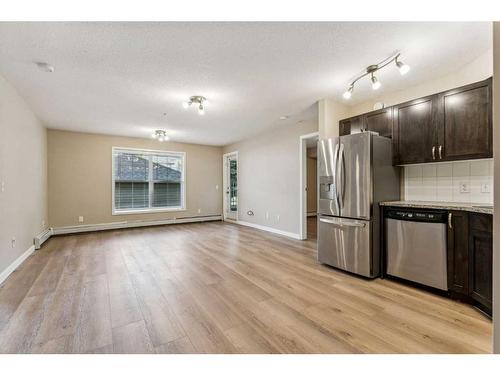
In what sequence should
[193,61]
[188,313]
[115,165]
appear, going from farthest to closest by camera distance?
[115,165], [193,61], [188,313]

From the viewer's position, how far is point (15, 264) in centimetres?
306

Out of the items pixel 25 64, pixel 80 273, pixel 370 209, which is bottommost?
pixel 80 273

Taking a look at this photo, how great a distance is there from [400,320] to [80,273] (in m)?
3.60

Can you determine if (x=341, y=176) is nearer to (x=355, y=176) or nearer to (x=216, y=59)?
(x=355, y=176)

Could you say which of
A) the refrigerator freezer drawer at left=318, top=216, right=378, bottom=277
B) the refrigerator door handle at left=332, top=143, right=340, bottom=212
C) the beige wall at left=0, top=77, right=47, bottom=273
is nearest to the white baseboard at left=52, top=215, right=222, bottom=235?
the beige wall at left=0, top=77, right=47, bottom=273

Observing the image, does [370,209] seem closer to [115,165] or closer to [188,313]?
[188,313]

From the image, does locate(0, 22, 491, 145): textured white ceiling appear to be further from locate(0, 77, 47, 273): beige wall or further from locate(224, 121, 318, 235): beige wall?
locate(224, 121, 318, 235): beige wall

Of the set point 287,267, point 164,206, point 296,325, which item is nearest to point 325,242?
point 287,267

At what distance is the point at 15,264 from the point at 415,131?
5.52 m

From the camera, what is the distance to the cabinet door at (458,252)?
2107mm

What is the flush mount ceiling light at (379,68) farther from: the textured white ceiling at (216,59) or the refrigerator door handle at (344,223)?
the refrigerator door handle at (344,223)

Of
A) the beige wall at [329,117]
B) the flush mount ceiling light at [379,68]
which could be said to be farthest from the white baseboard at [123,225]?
the flush mount ceiling light at [379,68]

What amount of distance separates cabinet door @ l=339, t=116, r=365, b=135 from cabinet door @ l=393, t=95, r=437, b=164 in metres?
0.46

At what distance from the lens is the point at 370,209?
8.76ft
